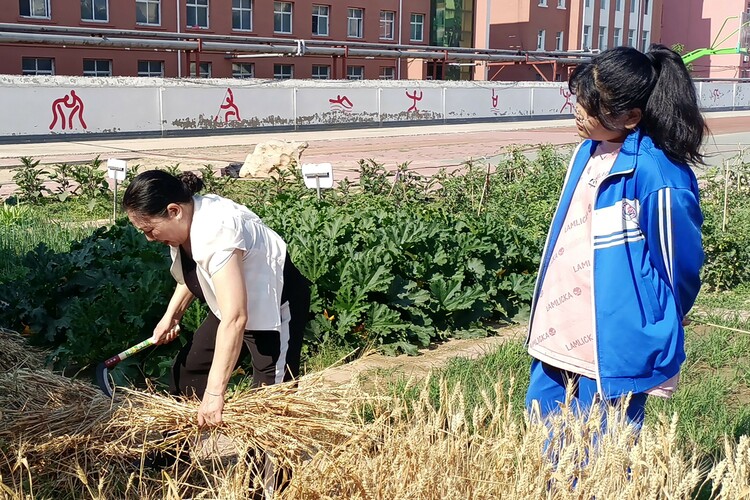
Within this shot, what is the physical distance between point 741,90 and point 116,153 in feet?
127

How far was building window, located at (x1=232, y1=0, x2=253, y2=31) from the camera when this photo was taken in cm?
4028

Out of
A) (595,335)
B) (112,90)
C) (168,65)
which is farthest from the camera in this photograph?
(168,65)

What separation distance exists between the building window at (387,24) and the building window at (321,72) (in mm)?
4365

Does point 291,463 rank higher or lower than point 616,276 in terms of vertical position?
lower

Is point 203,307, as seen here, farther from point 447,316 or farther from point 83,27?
point 83,27

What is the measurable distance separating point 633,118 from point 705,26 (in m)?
74.3

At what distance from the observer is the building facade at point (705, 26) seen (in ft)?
224

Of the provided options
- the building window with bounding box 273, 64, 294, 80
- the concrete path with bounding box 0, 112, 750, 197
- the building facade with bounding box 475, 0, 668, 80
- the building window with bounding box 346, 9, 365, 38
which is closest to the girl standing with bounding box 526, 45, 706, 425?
the concrete path with bounding box 0, 112, 750, 197

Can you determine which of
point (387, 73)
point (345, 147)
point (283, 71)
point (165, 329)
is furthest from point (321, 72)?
point (165, 329)

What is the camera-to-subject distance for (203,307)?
5062 millimetres

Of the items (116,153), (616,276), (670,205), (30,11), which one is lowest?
(116,153)

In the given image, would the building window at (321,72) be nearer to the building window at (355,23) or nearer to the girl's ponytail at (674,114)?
the building window at (355,23)

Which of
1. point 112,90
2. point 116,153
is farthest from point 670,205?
point 112,90

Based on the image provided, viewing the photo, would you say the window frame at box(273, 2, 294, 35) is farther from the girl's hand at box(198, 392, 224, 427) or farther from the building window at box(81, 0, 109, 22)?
the girl's hand at box(198, 392, 224, 427)
